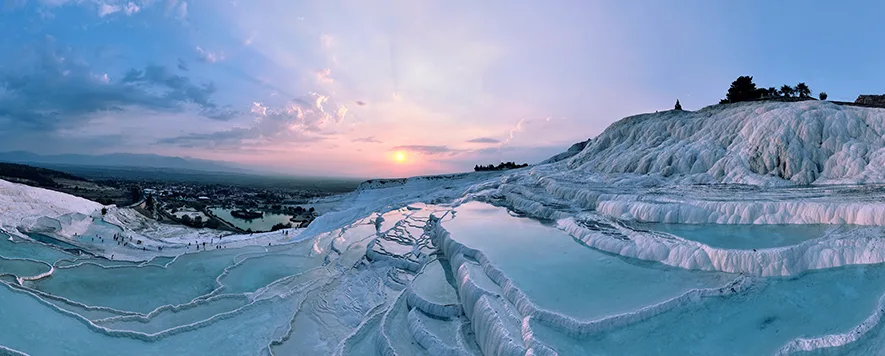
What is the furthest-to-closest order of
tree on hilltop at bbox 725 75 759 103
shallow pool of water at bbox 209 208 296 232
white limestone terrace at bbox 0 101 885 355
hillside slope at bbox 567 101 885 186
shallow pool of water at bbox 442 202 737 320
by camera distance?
shallow pool of water at bbox 209 208 296 232 < tree on hilltop at bbox 725 75 759 103 < hillside slope at bbox 567 101 885 186 < shallow pool of water at bbox 442 202 737 320 < white limestone terrace at bbox 0 101 885 355

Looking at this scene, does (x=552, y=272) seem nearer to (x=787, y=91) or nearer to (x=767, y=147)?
(x=767, y=147)

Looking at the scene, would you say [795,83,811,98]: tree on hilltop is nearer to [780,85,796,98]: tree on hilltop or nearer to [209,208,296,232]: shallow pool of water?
[780,85,796,98]: tree on hilltop

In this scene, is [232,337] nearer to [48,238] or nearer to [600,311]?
[600,311]

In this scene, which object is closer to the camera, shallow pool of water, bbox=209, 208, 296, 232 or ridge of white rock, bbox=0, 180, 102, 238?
ridge of white rock, bbox=0, 180, 102, 238

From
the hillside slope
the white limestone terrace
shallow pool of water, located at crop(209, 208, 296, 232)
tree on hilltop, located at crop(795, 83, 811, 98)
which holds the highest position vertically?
tree on hilltop, located at crop(795, 83, 811, 98)

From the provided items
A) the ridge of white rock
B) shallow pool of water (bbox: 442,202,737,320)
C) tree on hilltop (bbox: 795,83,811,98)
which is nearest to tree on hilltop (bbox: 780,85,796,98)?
tree on hilltop (bbox: 795,83,811,98)

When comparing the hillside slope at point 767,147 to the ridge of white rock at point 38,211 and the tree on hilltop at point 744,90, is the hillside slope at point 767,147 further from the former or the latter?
the ridge of white rock at point 38,211

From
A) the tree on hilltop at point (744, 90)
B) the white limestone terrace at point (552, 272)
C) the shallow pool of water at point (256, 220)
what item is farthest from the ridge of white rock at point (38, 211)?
the tree on hilltop at point (744, 90)

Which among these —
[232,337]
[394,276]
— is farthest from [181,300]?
[394,276]

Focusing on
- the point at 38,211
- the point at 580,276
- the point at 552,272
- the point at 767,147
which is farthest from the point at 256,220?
the point at 767,147
